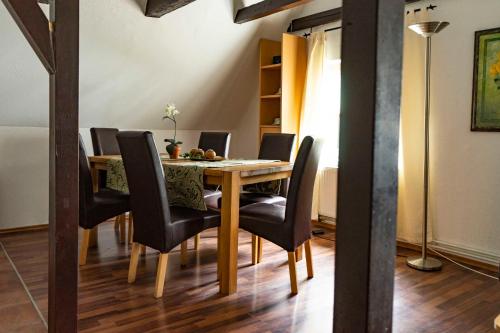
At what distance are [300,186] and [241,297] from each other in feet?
2.52

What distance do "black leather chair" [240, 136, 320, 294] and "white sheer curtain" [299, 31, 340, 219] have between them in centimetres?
188

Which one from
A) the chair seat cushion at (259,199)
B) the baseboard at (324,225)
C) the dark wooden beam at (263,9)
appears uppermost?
the dark wooden beam at (263,9)

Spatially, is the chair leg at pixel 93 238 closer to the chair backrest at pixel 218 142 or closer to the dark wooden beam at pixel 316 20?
the chair backrest at pixel 218 142

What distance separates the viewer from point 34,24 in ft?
5.82

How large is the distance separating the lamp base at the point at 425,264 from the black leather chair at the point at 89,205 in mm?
2244

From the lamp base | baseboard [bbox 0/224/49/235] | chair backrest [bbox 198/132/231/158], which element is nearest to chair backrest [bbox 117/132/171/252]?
chair backrest [bbox 198/132/231/158]

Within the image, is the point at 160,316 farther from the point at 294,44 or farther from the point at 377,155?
the point at 294,44

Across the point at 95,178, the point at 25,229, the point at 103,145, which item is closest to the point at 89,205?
the point at 95,178

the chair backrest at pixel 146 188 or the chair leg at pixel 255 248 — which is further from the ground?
the chair backrest at pixel 146 188

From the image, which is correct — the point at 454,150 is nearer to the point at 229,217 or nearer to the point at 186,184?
the point at 229,217

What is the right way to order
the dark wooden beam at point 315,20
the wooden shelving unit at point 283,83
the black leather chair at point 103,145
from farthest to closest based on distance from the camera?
1. the wooden shelving unit at point 283,83
2. the dark wooden beam at point 315,20
3. the black leather chair at point 103,145

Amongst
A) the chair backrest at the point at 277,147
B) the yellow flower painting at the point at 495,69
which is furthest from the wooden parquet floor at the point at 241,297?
the yellow flower painting at the point at 495,69

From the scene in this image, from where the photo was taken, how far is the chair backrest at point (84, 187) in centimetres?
304

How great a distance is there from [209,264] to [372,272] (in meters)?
2.47
